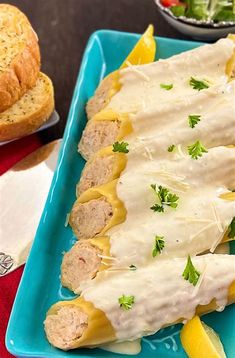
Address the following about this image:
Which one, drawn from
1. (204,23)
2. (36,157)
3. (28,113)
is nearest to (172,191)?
(36,157)

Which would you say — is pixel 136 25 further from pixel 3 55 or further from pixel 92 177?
pixel 92 177

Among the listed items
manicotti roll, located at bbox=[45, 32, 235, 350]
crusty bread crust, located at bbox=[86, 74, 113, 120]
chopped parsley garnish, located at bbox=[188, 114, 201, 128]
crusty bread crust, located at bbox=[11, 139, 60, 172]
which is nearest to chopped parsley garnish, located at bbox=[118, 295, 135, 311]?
manicotti roll, located at bbox=[45, 32, 235, 350]

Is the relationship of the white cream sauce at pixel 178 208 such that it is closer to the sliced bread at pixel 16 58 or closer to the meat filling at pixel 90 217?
the meat filling at pixel 90 217

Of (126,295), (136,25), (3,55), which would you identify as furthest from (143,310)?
(136,25)

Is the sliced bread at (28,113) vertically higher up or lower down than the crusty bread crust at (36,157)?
higher up

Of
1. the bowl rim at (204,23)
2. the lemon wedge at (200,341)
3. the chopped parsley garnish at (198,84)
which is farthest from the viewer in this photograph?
the bowl rim at (204,23)

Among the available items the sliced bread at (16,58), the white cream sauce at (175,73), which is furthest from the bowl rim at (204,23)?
the sliced bread at (16,58)

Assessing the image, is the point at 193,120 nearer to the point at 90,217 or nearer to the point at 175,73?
the point at 175,73
